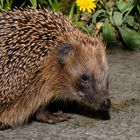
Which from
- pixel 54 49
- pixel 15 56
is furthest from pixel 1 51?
pixel 54 49

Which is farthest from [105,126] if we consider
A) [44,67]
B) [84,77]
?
[44,67]

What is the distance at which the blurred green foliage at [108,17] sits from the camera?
7.45 m

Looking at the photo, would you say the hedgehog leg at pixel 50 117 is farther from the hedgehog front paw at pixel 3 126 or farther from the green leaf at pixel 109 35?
the green leaf at pixel 109 35

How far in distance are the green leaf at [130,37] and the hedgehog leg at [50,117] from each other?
79.0 inches

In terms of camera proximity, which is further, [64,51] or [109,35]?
[109,35]

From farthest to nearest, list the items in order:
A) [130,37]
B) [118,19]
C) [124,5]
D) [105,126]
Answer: [124,5], [118,19], [130,37], [105,126]

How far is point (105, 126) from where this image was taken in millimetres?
5324

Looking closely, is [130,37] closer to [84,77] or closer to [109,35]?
[109,35]

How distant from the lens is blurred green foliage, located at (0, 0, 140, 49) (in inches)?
293

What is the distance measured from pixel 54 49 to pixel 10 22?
49 centimetres

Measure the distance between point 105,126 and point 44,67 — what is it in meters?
0.76

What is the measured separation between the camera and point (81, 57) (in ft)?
17.6

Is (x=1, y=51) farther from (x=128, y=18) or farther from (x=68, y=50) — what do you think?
(x=128, y=18)

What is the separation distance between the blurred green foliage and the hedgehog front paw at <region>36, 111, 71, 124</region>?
204cm
